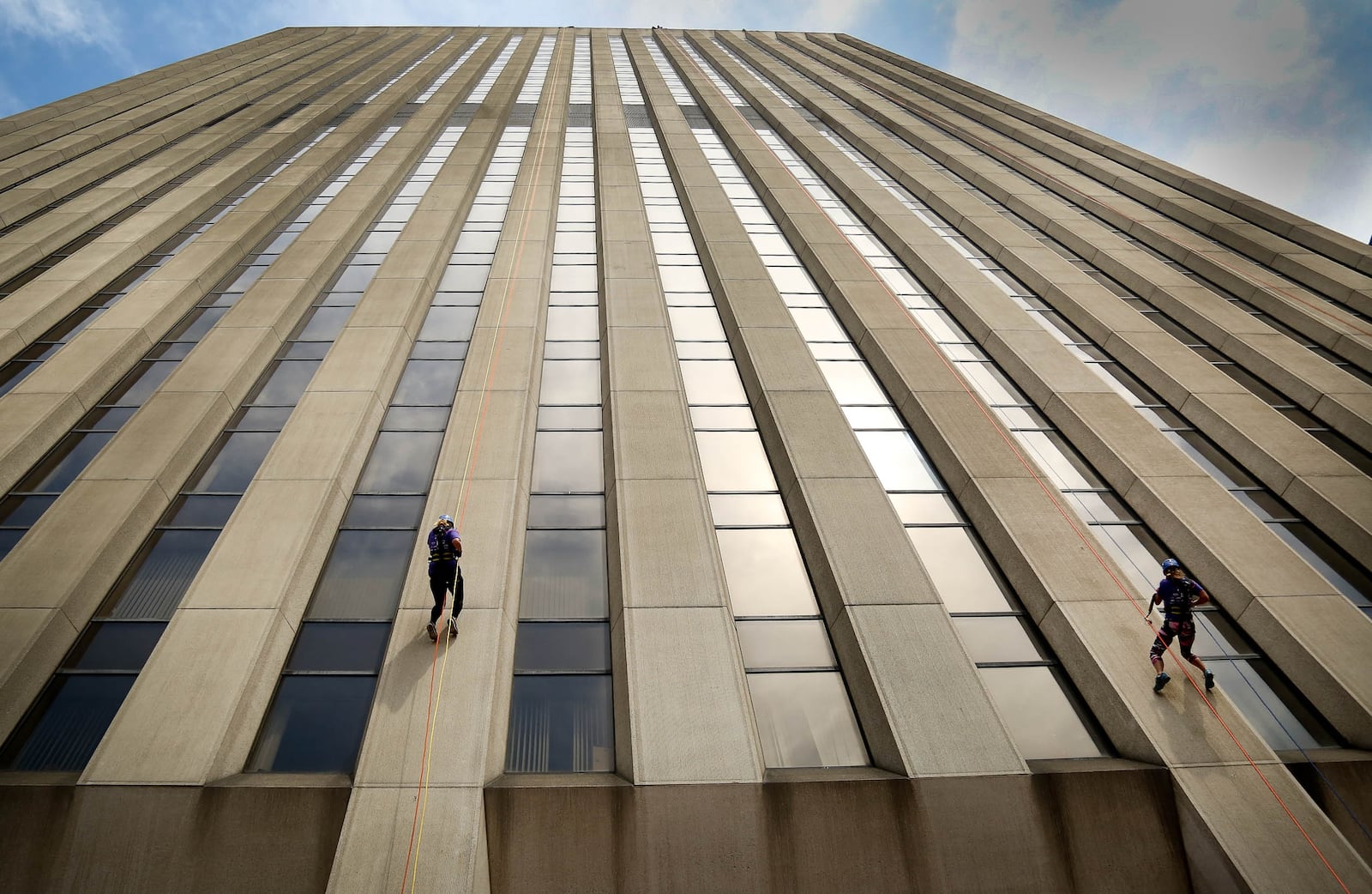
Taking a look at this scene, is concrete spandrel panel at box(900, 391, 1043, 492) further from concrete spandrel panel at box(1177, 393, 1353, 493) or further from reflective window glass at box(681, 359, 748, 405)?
concrete spandrel panel at box(1177, 393, 1353, 493)

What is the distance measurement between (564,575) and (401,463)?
159 inches

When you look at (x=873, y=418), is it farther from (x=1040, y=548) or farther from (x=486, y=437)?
(x=486, y=437)

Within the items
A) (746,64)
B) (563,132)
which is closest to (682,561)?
(563,132)

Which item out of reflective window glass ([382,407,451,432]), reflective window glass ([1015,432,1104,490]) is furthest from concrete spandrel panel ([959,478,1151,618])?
reflective window glass ([382,407,451,432])

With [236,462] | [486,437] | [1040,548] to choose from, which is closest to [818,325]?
[1040,548]

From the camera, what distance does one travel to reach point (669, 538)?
964cm

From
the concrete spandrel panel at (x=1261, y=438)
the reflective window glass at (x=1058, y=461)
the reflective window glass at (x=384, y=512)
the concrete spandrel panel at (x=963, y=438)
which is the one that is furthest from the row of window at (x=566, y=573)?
the concrete spandrel panel at (x=1261, y=438)

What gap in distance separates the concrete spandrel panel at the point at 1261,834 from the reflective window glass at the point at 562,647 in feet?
23.3

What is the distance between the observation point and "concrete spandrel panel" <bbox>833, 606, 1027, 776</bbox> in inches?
288

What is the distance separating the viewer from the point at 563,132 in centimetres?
2633

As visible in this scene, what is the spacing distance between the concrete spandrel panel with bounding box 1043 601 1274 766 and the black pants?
332 inches

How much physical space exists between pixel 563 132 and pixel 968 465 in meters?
22.9

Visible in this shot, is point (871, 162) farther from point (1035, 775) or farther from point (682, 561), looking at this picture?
point (1035, 775)

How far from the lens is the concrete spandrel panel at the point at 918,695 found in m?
7.30
